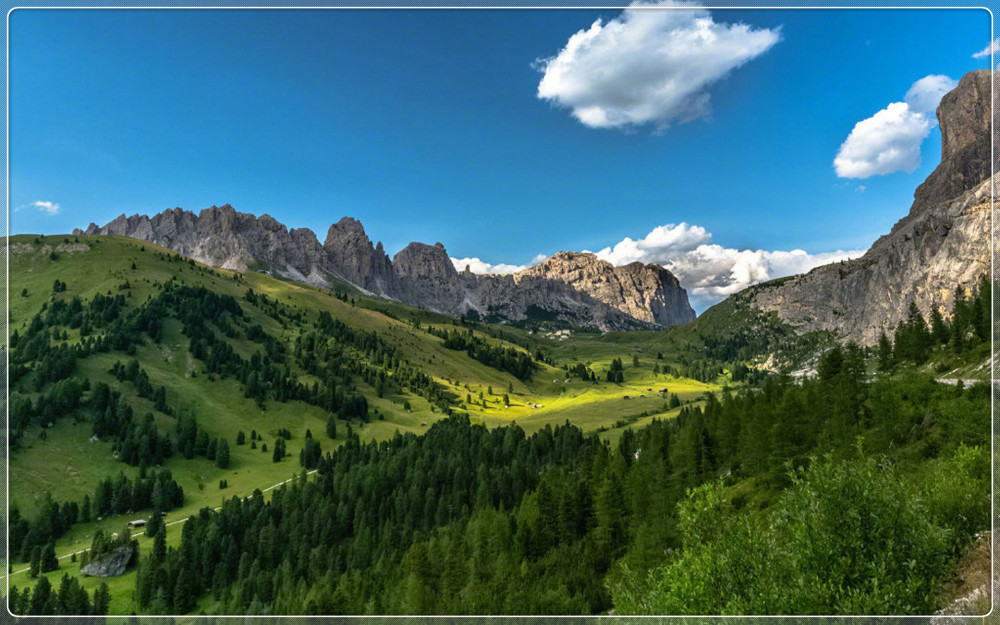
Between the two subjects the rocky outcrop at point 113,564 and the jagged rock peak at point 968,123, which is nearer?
the jagged rock peak at point 968,123

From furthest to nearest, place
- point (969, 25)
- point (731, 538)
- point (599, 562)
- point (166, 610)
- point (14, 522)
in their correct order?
point (14, 522)
point (166, 610)
point (599, 562)
point (731, 538)
point (969, 25)

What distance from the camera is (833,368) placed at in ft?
235

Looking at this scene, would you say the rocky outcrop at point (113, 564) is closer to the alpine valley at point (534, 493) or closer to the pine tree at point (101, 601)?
the alpine valley at point (534, 493)

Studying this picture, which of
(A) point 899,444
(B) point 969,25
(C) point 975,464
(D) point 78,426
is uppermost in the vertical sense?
(B) point 969,25

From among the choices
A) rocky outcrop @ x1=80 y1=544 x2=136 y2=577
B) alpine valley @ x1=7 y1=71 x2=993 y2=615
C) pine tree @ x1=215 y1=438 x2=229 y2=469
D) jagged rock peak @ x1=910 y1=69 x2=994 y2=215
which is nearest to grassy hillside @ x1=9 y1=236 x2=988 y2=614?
alpine valley @ x1=7 y1=71 x2=993 y2=615

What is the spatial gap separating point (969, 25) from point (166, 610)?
120611 millimetres

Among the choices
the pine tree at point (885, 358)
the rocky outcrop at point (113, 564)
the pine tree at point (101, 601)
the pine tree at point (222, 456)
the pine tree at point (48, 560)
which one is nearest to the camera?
the pine tree at point (101, 601)

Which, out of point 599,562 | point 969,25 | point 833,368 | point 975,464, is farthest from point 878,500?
point 833,368

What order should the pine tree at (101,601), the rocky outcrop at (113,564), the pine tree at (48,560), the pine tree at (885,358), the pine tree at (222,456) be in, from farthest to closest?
1. the pine tree at (222,456)
2. the rocky outcrop at (113,564)
3. the pine tree at (48,560)
4. the pine tree at (885,358)
5. the pine tree at (101,601)

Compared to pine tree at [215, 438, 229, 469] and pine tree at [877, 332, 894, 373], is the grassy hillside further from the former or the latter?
pine tree at [215, 438, 229, 469]

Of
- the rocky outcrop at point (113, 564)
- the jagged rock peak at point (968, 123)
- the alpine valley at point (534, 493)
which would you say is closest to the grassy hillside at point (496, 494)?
the alpine valley at point (534, 493)

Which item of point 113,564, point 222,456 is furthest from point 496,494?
point 222,456

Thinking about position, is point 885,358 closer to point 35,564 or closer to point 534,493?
point 534,493

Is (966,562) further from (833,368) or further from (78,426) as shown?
(78,426)
